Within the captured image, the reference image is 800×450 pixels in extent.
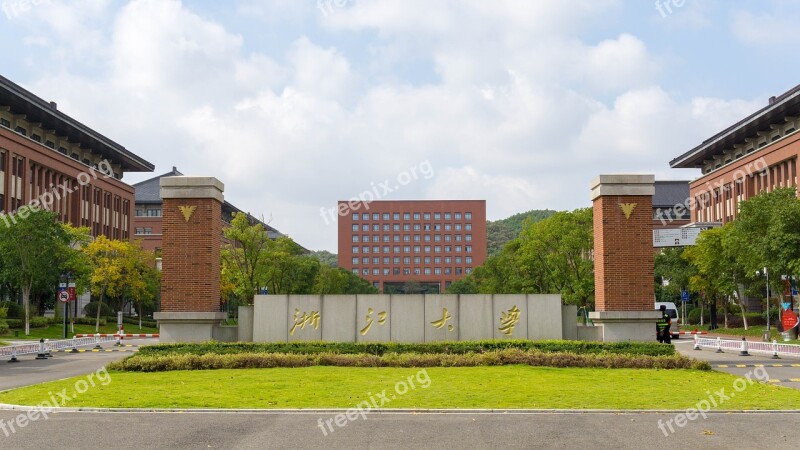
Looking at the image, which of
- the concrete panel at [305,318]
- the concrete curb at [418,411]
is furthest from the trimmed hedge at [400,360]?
the concrete curb at [418,411]

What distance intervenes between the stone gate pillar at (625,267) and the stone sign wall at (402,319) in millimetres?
1365

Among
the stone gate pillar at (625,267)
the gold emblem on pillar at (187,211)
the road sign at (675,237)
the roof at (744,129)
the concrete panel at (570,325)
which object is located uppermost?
the roof at (744,129)

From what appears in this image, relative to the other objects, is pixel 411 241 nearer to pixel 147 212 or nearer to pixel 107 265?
pixel 147 212

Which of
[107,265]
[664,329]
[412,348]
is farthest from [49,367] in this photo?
[107,265]

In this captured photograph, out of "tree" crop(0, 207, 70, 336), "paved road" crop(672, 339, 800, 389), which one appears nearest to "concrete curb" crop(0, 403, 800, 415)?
"paved road" crop(672, 339, 800, 389)

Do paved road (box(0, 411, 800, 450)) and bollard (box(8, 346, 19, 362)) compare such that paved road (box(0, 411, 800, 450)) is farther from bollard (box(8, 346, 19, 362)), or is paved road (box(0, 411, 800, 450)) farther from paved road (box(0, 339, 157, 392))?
bollard (box(8, 346, 19, 362))

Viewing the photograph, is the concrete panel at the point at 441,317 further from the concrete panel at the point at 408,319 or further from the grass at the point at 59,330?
the grass at the point at 59,330

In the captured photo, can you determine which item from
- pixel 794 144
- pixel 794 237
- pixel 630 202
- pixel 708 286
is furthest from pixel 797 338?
pixel 630 202

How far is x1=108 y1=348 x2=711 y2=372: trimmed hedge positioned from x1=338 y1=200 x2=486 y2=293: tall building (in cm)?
12043

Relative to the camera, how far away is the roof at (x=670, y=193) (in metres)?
92.8

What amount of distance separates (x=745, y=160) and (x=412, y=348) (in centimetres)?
4769

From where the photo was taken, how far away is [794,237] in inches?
1334

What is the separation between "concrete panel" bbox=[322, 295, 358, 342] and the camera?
2066cm

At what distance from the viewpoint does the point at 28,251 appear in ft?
140
